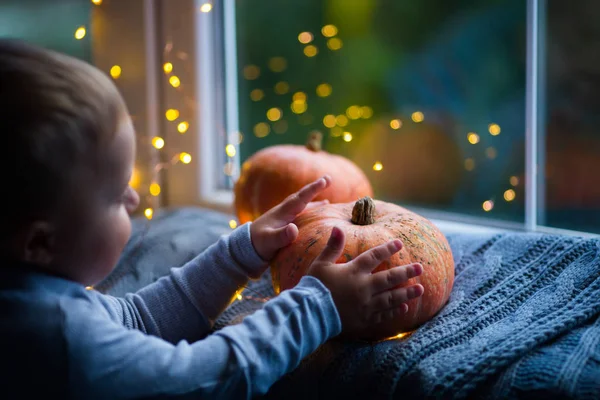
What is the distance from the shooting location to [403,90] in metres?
1.73

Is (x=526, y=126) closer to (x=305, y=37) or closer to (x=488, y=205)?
(x=488, y=205)

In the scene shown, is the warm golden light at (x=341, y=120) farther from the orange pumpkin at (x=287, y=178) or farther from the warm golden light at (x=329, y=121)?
the orange pumpkin at (x=287, y=178)

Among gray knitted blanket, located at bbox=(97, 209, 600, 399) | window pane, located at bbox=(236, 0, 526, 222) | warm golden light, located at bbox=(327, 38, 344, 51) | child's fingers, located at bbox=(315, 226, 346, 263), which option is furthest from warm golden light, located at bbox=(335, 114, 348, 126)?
child's fingers, located at bbox=(315, 226, 346, 263)

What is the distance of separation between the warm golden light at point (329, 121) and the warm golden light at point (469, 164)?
43cm

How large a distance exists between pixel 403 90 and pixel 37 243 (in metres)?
1.27

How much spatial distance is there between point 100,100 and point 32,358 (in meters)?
0.31

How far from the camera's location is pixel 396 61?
174 centimetres

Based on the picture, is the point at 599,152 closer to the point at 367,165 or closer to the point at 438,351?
the point at 367,165

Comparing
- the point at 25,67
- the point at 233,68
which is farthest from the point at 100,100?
the point at 233,68

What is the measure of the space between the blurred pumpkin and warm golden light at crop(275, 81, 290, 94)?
391 millimetres

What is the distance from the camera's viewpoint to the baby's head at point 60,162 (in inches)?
25.5

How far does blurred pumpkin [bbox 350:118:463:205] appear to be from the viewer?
1643 millimetres

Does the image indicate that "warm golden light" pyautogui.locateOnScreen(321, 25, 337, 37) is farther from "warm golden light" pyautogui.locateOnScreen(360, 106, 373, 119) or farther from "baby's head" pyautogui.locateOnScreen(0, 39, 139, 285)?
"baby's head" pyautogui.locateOnScreen(0, 39, 139, 285)

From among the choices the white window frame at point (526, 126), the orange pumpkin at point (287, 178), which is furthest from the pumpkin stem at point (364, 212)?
the white window frame at point (526, 126)
